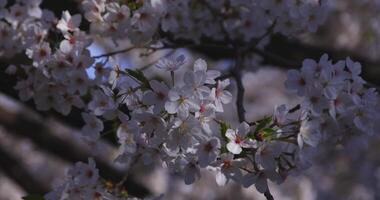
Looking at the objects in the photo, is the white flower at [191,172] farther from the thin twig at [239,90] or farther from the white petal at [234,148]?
the thin twig at [239,90]

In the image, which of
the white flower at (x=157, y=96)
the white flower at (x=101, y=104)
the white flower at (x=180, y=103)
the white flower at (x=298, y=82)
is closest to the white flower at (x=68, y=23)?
the white flower at (x=101, y=104)

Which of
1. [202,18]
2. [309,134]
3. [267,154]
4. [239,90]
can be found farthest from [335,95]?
[202,18]

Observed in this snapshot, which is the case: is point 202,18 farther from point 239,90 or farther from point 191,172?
point 191,172

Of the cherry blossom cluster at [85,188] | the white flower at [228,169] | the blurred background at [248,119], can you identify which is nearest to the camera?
the white flower at [228,169]

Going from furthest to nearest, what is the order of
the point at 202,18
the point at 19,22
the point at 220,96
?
the point at 202,18, the point at 19,22, the point at 220,96

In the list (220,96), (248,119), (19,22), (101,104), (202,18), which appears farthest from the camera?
(248,119)

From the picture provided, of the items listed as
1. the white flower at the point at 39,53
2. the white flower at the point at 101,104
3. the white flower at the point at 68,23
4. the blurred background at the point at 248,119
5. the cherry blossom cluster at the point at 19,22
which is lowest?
the blurred background at the point at 248,119

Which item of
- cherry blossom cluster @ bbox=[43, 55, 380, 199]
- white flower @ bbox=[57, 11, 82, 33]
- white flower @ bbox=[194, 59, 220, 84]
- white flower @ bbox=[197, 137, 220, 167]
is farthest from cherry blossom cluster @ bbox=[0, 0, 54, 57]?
white flower @ bbox=[197, 137, 220, 167]
